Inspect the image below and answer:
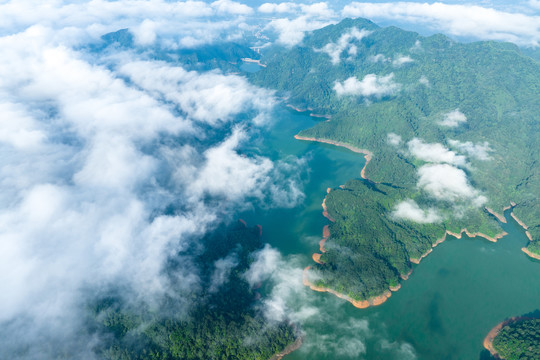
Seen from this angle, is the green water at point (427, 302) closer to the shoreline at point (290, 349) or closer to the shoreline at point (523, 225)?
the shoreline at point (290, 349)

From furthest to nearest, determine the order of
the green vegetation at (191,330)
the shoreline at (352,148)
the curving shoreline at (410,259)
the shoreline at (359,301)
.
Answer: the shoreline at (352,148), the curving shoreline at (410,259), the shoreline at (359,301), the green vegetation at (191,330)

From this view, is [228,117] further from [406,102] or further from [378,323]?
[378,323]

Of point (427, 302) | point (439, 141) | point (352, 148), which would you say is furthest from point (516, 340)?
point (352, 148)

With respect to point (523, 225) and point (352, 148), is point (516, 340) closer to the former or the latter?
point (523, 225)

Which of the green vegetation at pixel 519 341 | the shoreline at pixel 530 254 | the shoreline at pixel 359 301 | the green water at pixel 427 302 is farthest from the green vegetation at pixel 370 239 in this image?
the green vegetation at pixel 519 341

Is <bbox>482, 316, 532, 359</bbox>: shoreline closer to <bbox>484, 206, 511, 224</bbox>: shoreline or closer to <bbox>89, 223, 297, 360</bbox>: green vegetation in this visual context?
<bbox>484, 206, 511, 224</bbox>: shoreline
